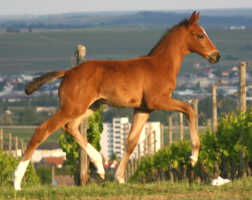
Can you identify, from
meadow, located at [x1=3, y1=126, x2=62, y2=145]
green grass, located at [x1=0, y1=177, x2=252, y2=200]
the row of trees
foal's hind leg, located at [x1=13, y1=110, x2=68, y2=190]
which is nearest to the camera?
green grass, located at [x1=0, y1=177, x2=252, y2=200]

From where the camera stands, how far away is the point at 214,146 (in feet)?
68.3

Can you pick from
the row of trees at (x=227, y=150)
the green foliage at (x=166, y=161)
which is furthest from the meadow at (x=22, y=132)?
the row of trees at (x=227, y=150)

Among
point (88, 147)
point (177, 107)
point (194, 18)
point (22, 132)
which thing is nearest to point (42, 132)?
point (88, 147)

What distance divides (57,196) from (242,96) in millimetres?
10840

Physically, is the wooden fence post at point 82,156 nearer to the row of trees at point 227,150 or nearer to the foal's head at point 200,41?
the row of trees at point 227,150

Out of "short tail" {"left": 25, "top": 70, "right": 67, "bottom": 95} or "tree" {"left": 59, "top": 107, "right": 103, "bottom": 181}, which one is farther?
"tree" {"left": 59, "top": 107, "right": 103, "bottom": 181}

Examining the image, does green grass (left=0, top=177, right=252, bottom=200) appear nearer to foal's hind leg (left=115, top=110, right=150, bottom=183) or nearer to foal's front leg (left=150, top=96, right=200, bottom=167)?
foal's front leg (left=150, top=96, right=200, bottom=167)

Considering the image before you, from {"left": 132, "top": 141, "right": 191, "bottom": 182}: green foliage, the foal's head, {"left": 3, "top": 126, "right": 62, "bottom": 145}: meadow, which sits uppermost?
the foal's head

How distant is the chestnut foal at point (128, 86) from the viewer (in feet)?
40.8

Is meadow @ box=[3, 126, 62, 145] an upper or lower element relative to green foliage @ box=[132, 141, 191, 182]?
lower

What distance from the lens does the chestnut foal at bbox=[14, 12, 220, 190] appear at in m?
12.4

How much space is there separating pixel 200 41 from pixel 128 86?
1.51 metres

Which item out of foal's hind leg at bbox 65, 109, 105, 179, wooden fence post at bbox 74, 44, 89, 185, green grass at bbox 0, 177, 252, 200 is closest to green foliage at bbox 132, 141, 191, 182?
wooden fence post at bbox 74, 44, 89, 185

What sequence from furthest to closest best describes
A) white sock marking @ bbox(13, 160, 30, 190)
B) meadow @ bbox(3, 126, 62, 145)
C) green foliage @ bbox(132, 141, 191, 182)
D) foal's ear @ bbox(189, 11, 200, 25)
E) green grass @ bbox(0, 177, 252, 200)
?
meadow @ bbox(3, 126, 62, 145)
green foliage @ bbox(132, 141, 191, 182)
foal's ear @ bbox(189, 11, 200, 25)
white sock marking @ bbox(13, 160, 30, 190)
green grass @ bbox(0, 177, 252, 200)
